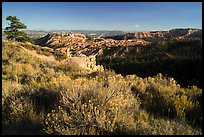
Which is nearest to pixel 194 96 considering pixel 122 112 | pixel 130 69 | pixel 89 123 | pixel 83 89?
pixel 122 112

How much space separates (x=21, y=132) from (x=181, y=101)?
8.90 feet

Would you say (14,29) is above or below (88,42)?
above

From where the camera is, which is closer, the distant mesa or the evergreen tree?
the evergreen tree

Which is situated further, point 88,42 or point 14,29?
point 88,42

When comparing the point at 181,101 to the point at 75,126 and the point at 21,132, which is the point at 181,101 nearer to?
the point at 75,126

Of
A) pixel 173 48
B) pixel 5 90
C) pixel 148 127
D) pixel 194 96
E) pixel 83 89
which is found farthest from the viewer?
pixel 173 48

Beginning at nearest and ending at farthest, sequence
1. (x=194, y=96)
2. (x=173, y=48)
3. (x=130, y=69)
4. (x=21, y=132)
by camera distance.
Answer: (x=21, y=132)
(x=194, y=96)
(x=130, y=69)
(x=173, y=48)

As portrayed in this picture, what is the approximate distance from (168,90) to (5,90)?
3.45m

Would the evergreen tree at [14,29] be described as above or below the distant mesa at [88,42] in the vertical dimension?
above

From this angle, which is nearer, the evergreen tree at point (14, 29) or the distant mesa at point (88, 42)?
the evergreen tree at point (14, 29)

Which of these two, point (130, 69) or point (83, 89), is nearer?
point (83, 89)

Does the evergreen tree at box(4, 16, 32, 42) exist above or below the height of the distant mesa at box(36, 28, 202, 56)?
above

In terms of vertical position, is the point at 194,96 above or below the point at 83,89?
below

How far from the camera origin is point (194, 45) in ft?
221
